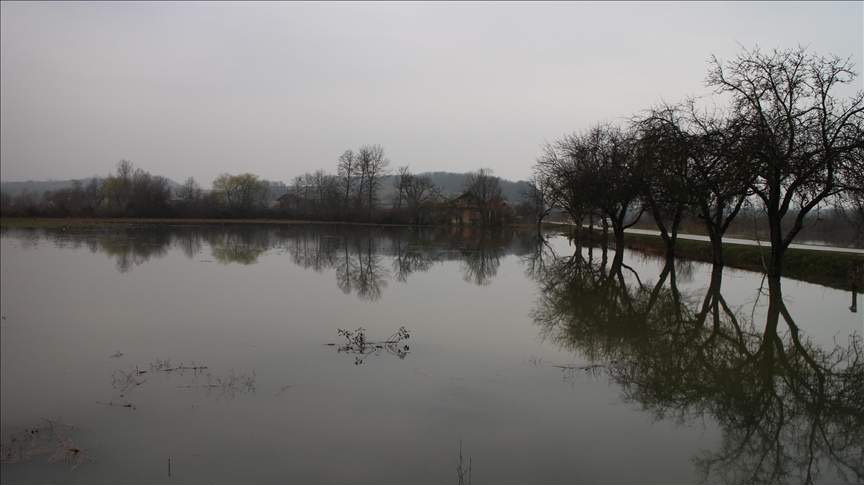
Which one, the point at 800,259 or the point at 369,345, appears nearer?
the point at 369,345

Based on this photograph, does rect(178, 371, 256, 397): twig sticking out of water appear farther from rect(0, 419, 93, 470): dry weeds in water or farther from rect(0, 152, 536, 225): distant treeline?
rect(0, 152, 536, 225): distant treeline

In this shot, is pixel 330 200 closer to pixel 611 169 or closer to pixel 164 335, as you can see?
pixel 611 169

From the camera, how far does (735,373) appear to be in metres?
9.48

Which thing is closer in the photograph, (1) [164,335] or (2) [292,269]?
(1) [164,335]

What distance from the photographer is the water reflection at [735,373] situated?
6.30 m

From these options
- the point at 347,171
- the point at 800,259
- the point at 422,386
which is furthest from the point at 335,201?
the point at 422,386

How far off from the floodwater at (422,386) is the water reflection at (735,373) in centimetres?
5

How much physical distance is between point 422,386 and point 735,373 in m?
5.35

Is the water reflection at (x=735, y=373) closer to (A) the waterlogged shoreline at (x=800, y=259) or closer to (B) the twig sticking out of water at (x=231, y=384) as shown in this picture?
(A) the waterlogged shoreline at (x=800, y=259)

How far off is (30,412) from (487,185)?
85.1 m

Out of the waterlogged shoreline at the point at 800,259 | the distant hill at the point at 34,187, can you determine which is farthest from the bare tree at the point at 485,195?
the distant hill at the point at 34,187

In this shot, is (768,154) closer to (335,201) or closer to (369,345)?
(369,345)

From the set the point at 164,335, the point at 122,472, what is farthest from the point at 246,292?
the point at 122,472

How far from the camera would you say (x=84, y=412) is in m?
7.12
